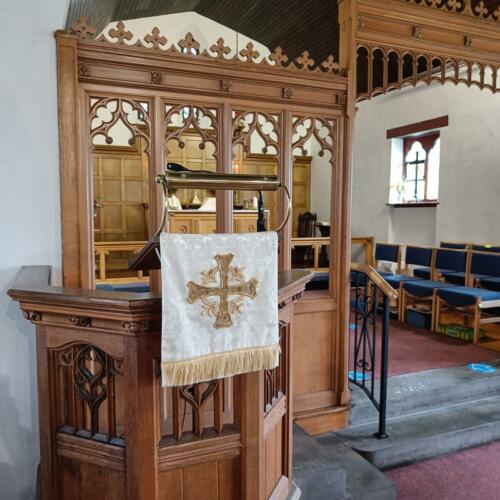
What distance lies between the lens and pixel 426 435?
2678 millimetres

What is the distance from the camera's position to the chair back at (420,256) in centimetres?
525

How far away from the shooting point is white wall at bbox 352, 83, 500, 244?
5359 mm

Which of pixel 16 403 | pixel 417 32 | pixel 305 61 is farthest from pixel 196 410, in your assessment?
pixel 417 32

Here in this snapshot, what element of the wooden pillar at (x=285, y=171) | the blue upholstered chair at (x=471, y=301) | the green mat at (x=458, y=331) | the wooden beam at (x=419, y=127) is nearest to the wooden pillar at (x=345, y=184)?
the wooden pillar at (x=285, y=171)

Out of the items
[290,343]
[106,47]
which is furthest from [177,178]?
[106,47]

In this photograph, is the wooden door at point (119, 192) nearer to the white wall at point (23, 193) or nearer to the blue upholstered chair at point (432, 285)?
the blue upholstered chair at point (432, 285)

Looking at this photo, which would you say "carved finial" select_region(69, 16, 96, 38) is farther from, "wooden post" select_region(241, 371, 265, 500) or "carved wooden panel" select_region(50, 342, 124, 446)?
"wooden post" select_region(241, 371, 265, 500)

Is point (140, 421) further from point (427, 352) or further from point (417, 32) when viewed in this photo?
point (427, 352)

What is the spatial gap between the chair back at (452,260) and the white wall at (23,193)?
430cm

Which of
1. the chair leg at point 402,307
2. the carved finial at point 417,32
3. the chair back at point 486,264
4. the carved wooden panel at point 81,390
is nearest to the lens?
the carved wooden panel at point 81,390

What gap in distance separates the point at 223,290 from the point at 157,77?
56.4 inches

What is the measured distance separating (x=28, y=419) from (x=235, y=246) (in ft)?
4.78

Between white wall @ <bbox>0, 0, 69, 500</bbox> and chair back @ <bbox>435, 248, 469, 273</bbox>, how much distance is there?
14.1 ft

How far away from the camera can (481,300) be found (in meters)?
4.04
